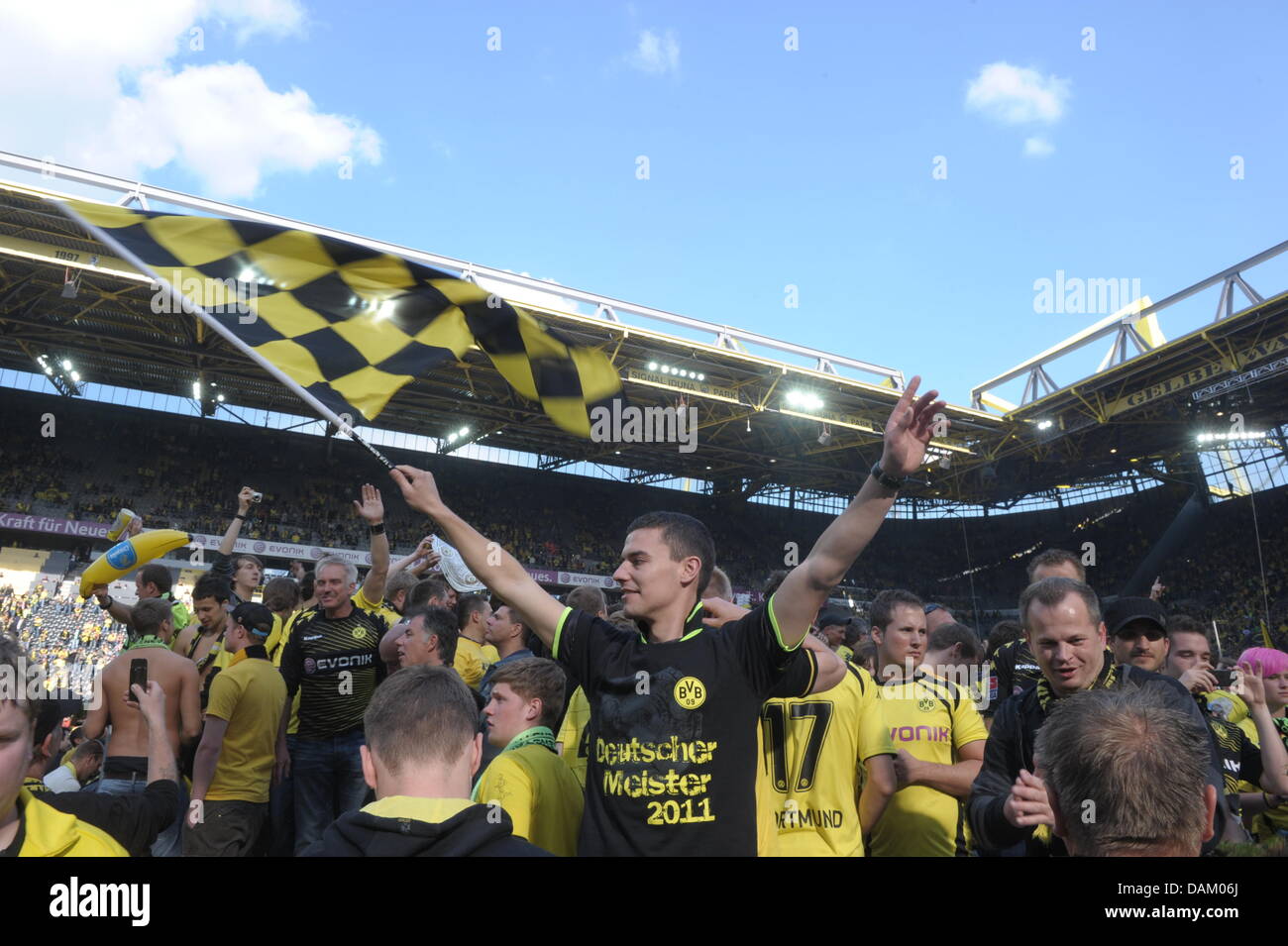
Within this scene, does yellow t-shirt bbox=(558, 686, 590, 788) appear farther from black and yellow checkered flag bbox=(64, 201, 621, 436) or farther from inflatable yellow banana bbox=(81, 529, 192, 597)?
inflatable yellow banana bbox=(81, 529, 192, 597)

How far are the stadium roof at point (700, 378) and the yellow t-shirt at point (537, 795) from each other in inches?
503

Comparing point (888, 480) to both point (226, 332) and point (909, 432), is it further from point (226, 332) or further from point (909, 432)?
point (226, 332)

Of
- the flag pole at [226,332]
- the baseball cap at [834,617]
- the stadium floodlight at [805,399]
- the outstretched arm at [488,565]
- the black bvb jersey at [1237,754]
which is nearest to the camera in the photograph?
the outstretched arm at [488,565]

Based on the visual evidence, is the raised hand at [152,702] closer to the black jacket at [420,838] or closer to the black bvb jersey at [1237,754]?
the black jacket at [420,838]

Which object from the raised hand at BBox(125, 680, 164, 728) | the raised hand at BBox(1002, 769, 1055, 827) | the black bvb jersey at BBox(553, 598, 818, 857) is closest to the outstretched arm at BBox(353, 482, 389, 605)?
the raised hand at BBox(125, 680, 164, 728)

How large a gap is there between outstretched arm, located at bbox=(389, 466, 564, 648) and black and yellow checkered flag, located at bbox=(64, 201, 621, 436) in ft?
3.07

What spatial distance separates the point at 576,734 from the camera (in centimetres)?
345

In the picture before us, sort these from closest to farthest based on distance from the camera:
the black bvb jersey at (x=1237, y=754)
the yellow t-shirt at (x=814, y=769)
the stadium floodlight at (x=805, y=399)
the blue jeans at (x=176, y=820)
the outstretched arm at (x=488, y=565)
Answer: the outstretched arm at (x=488, y=565), the yellow t-shirt at (x=814, y=769), the black bvb jersey at (x=1237, y=754), the blue jeans at (x=176, y=820), the stadium floodlight at (x=805, y=399)

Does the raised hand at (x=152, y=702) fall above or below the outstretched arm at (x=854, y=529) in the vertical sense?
below

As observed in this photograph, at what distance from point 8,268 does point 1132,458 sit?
35.4 meters

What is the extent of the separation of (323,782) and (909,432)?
163 inches

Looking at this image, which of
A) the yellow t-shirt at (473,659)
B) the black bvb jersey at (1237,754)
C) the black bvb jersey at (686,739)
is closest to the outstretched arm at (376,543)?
the yellow t-shirt at (473,659)

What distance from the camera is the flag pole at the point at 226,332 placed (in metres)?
3.24
